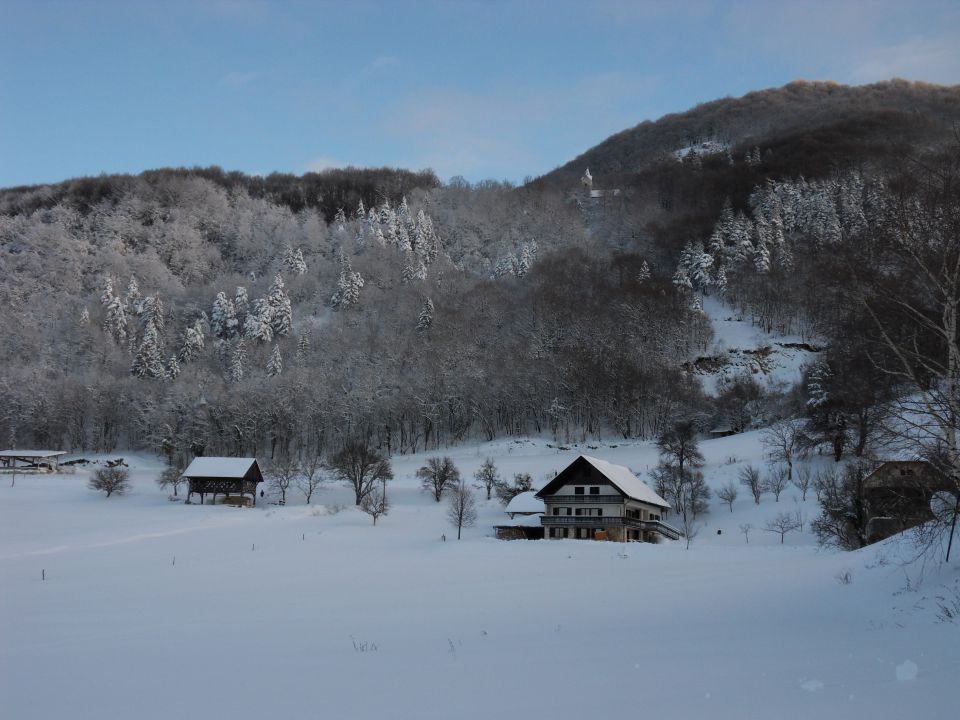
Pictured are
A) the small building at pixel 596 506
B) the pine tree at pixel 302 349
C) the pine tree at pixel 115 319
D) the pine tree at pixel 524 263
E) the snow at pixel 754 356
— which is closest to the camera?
the small building at pixel 596 506

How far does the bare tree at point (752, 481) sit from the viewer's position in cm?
5428

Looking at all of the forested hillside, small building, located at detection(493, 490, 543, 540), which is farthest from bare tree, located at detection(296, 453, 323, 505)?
the forested hillside

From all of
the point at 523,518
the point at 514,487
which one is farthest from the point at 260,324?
the point at 523,518

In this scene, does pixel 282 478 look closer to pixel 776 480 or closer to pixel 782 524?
pixel 776 480

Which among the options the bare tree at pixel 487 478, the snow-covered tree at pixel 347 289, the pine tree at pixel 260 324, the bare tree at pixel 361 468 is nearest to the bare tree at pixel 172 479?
the bare tree at pixel 361 468

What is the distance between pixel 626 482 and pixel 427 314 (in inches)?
2652

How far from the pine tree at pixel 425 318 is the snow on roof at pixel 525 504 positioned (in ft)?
199

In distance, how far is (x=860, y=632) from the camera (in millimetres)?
11125

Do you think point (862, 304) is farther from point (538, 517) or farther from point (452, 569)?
point (538, 517)

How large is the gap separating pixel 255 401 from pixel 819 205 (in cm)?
10102

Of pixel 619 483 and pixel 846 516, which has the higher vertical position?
pixel 619 483

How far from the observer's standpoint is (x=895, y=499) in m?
15.0

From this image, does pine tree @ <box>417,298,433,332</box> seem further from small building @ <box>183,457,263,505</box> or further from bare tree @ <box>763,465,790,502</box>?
bare tree @ <box>763,465,790,502</box>

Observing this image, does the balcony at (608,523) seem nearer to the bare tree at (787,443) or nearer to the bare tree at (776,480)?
the bare tree at (776,480)
